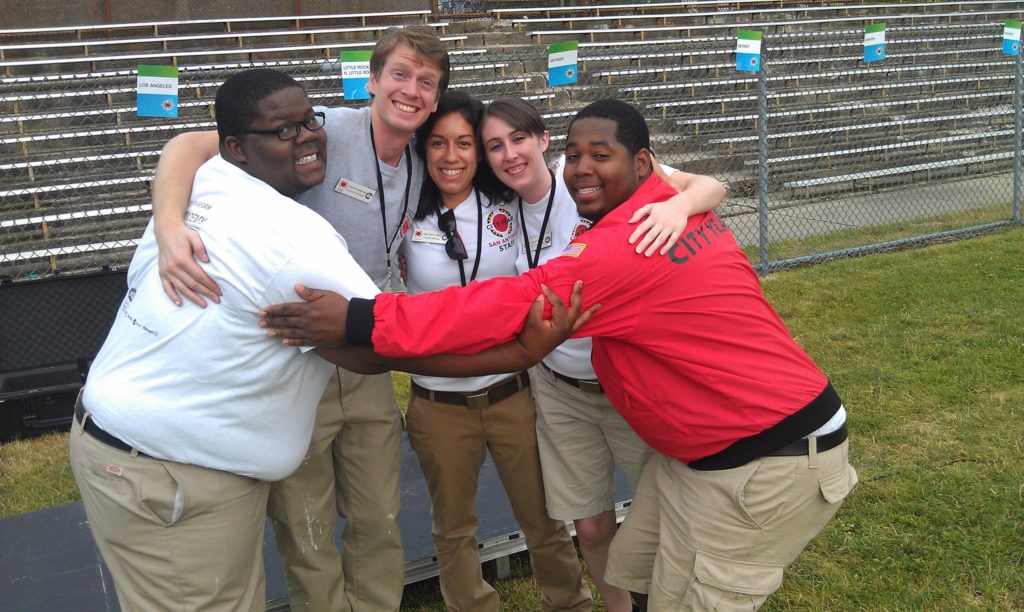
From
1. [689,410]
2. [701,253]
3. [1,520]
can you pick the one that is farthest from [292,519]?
[1,520]

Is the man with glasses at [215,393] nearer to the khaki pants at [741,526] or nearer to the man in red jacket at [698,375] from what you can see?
the man in red jacket at [698,375]

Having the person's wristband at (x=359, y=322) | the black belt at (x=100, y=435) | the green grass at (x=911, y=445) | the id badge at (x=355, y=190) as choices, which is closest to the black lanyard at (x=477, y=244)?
the id badge at (x=355, y=190)

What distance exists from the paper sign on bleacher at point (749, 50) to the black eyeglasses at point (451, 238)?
212 inches

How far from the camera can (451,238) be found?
3.01 metres

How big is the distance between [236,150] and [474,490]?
1444mm

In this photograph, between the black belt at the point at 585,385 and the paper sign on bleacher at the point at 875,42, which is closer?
the black belt at the point at 585,385

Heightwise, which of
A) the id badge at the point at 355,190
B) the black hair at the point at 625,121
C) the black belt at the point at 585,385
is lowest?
the black belt at the point at 585,385

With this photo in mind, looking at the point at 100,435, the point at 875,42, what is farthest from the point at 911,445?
the point at 875,42

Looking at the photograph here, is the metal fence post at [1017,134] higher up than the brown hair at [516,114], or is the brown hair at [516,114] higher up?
the brown hair at [516,114]

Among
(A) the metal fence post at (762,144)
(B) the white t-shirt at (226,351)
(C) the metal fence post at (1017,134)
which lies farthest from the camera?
(C) the metal fence post at (1017,134)

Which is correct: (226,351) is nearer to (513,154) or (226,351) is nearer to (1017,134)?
(513,154)

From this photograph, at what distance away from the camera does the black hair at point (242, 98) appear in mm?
2297

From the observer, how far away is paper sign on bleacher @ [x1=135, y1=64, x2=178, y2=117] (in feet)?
17.3

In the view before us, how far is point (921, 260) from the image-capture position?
843 centimetres
